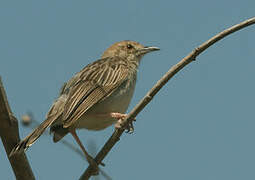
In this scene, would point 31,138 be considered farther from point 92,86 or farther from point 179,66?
point 179,66

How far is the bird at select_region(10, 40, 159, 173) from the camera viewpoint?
5.70 meters

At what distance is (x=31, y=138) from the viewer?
491 cm

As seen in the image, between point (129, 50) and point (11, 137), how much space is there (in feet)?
13.2

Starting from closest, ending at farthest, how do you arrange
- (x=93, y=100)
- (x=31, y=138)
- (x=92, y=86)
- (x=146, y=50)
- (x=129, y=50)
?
(x=31, y=138) → (x=93, y=100) → (x=92, y=86) → (x=146, y=50) → (x=129, y=50)

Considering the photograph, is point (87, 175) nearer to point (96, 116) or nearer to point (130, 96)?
point (96, 116)

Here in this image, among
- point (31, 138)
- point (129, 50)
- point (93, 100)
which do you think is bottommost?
point (31, 138)

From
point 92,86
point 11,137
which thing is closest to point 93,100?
point 92,86

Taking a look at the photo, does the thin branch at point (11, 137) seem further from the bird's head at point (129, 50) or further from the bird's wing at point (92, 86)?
the bird's head at point (129, 50)

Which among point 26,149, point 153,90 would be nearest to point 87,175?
point 26,149

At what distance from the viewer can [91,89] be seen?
6121 millimetres

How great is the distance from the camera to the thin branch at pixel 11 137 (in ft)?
14.3

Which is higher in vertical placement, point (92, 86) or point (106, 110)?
point (92, 86)

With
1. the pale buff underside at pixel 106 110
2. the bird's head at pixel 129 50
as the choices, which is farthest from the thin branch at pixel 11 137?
the bird's head at pixel 129 50

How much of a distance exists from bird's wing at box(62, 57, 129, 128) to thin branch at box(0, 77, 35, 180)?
1.02m
